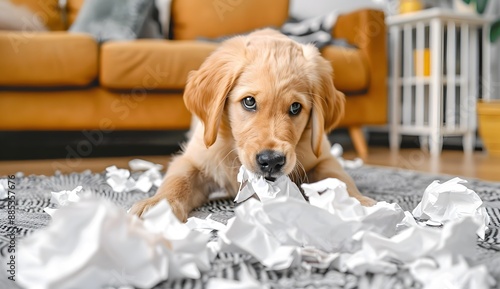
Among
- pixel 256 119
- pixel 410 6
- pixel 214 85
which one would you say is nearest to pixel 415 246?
pixel 256 119

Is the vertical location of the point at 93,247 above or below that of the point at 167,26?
below

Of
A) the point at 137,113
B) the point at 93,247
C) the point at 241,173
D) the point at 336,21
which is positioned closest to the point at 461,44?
the point at 336,21

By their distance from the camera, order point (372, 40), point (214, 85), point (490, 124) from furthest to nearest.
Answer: point (490, 124) → point (372, 40) → point (214, 85)

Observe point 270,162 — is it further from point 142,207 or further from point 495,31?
point 495,31

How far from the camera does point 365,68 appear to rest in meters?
3.12

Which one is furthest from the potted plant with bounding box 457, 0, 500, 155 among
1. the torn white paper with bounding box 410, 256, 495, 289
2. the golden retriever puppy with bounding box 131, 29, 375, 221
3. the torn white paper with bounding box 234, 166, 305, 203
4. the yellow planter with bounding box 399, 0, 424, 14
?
the torn white paper with bounding box 410, 256, 495, 289

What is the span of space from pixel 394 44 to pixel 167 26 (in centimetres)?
171

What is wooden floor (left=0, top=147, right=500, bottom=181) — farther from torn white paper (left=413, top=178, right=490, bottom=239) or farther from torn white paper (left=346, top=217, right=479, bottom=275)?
Answer: torn white paper (left=346, top=217, right=479, bottom=275)

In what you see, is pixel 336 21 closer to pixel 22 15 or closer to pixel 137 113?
pixel 137 113

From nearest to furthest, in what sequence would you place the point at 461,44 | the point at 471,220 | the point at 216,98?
the point at 471,220
the point at 216,98
the point at 461,44

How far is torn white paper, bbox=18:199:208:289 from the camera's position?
62cm

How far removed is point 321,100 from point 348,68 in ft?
5.73

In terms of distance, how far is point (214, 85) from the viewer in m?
1.32

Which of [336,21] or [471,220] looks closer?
[471,220]
